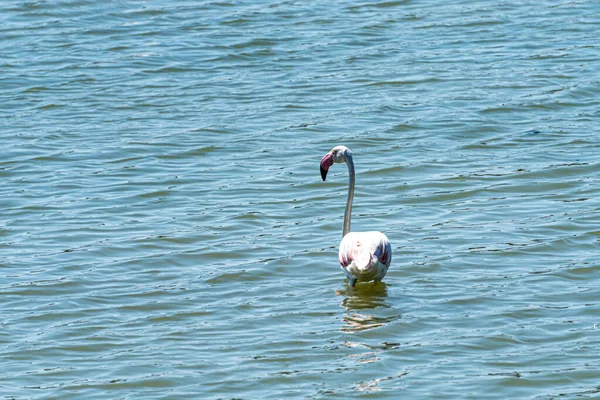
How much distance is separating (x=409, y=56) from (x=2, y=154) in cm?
672

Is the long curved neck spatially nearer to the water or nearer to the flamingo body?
the water

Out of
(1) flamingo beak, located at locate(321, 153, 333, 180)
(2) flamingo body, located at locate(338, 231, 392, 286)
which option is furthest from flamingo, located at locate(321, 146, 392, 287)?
(1) flamingo beak, located at locate(321, 153, 333, 180)

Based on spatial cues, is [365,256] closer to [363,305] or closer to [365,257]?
[365,257]

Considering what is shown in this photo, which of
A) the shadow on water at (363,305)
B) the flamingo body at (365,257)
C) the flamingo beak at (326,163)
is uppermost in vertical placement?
the flamingo beak at (326,163)

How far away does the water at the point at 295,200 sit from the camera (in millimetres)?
8398

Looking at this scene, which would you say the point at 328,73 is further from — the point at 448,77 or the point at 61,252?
the point at 61,252

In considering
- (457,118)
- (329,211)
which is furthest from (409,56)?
A: (329,211)

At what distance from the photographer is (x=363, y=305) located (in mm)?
9539

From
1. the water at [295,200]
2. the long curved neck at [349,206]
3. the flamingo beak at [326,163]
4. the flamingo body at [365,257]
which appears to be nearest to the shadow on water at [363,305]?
the water at [295,200]

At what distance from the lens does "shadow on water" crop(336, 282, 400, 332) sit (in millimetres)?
9086

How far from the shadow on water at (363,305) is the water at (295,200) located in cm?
3

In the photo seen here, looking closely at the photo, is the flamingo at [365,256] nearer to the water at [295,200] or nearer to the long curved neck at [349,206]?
the water at [295,200]

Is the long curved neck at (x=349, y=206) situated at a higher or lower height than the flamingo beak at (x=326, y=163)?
lower

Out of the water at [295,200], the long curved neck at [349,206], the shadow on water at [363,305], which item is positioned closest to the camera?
the water at [295,200]
